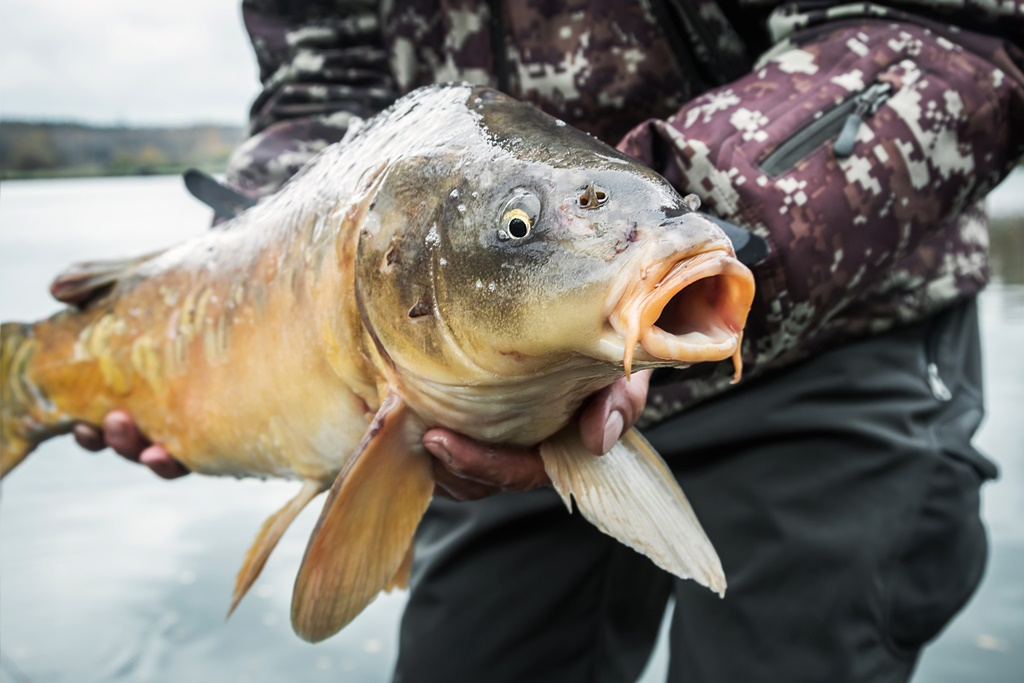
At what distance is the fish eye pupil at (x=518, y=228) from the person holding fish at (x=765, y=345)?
0.26 meters

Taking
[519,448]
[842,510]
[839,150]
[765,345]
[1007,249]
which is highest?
[839,150]

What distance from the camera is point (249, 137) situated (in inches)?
101

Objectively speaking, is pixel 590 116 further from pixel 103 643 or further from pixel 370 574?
pixel 103 643

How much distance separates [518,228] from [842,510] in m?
1.11

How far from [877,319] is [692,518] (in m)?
0.83

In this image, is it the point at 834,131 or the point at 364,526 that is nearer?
the point at 364,526

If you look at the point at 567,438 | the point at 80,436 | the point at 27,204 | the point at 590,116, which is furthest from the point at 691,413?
the point at 27,204

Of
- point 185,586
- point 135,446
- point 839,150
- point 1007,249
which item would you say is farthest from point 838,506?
point 1007,249

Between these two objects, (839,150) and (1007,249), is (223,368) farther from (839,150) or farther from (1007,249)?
(1007,249)

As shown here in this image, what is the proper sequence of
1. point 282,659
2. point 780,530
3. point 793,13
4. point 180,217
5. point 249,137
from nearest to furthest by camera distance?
point 793,13, point 780,530, point 249,137, point 282,659, point 180,217

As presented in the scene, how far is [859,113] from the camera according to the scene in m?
1.48

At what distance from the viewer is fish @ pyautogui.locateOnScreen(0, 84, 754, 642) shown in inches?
35.0

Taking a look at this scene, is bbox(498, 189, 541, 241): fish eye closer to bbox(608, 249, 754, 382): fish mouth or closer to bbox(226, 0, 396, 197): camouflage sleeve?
bbox(608, 249, 754, 382): fish mouth

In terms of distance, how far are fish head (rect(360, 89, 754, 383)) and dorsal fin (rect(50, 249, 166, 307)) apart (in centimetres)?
98
